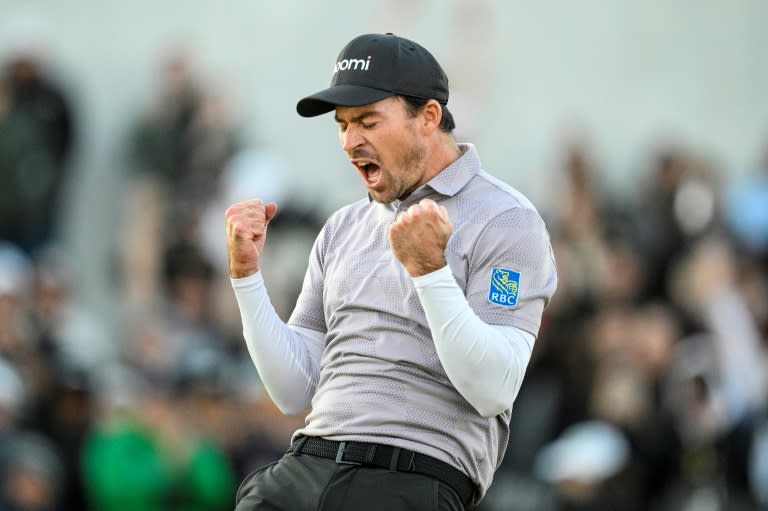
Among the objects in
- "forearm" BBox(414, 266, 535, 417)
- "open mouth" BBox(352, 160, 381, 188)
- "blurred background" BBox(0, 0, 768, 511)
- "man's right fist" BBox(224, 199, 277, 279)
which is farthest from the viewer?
"blurred background" BBox(0, 0, 768, 511)

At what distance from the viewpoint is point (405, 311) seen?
4.17 m

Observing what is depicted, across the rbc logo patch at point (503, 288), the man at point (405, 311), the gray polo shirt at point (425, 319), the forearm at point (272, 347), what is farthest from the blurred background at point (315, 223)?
the rbc logo patch at point (503, 288)

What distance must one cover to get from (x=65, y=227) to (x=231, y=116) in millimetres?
1552

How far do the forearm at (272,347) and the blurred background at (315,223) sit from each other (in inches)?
174

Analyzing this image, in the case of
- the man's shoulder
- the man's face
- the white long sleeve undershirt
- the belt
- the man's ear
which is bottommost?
the belt

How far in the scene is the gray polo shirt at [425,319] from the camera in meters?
4.11

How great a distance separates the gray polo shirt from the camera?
411 centimetres

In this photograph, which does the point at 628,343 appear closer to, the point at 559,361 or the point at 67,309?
the point at 559,361

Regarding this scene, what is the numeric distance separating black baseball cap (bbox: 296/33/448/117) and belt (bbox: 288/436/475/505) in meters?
0.92

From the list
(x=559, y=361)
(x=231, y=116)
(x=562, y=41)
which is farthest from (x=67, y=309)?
(x=562, y=41)

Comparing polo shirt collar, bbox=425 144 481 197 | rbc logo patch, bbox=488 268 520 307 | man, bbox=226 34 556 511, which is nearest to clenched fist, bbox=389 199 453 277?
man, bbox=226 34 556 511

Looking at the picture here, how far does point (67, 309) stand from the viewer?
1078cm

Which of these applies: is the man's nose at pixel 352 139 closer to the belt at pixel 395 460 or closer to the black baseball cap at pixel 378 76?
the black baseball cap at pixel 378 76

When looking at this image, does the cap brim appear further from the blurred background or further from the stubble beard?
the blurred background
